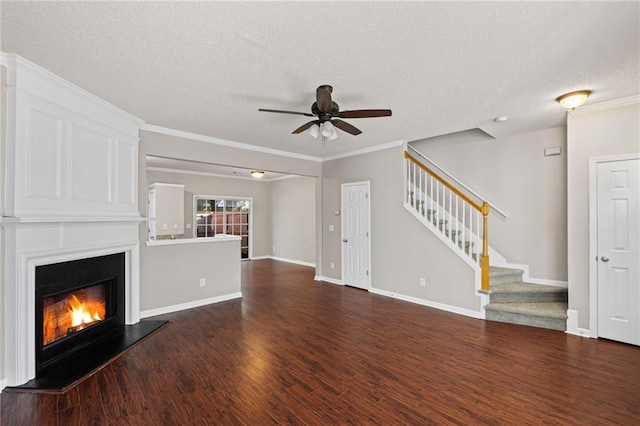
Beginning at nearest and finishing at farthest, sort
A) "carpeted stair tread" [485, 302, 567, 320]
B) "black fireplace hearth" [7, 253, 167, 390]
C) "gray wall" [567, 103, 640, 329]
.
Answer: "black fireplace hearth" [7, 253, 167, 390]
"gray wall" [567, 103, 640, 329]
"carpeted stair tread" [485, 302, 567, 320]

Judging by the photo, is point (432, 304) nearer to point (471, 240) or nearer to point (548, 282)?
point (471, 240)

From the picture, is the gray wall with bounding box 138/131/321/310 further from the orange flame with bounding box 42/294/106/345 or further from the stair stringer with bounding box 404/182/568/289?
the stair stringer with bounding box 404/182/568/289

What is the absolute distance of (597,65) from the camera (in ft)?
8.03

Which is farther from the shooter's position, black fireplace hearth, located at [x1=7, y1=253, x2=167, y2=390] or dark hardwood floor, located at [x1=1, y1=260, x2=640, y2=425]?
black fireplace hearth, located at [x1=7, y1=253, x2=167, y2=390]

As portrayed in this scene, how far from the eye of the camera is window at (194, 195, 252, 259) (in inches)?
337

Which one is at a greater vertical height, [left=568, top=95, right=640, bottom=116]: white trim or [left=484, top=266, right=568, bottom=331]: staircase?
[left=568, top=95, right=640, bottom=116]: white trim

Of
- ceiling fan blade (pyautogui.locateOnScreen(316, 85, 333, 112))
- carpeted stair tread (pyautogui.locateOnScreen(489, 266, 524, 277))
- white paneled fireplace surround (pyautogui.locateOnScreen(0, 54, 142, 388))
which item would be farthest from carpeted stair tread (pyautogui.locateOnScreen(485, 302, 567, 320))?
white paneled fireplace surround (pyautogui.locateOnScreen(0, 54, 142, 388))

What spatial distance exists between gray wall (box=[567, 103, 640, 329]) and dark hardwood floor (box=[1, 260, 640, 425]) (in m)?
0.59

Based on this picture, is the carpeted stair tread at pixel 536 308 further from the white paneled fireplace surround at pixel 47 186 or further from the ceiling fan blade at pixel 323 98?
the white paneled fireplace surround at pixel 47 186

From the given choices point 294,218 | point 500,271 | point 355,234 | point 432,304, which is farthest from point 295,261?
Answer: point 500,271

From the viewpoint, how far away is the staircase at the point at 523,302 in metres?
3.63

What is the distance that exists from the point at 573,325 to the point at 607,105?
257cm

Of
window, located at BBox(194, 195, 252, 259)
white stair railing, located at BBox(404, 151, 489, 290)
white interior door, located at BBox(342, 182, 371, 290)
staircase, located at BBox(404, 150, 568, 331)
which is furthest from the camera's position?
window, located at BBox(194, 195, 252, 259)

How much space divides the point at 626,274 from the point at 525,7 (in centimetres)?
318
